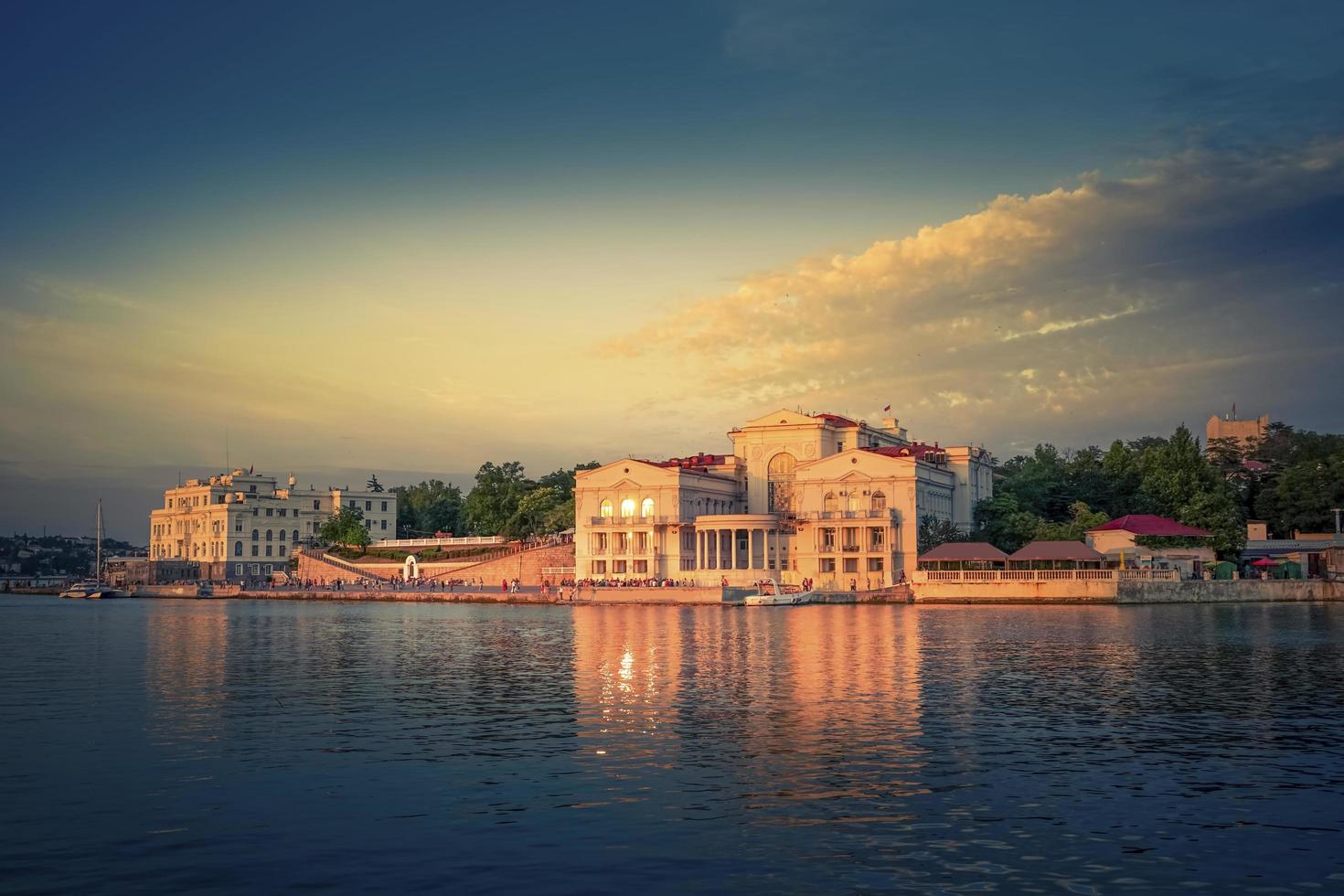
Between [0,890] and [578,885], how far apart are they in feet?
18.3

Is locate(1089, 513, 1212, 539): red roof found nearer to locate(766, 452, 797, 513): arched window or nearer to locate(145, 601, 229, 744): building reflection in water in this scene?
locate(766, 452, 797, 513): arched window

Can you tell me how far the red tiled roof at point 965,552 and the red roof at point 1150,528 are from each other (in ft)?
28.7

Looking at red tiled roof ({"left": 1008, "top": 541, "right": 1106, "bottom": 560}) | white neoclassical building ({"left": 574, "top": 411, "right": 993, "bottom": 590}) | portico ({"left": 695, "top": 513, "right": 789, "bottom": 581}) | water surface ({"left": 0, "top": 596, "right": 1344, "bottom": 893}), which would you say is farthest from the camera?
portico ({"left": 695, "top": 513, "right": 789, "bottom": 581})

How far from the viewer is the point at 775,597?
79875 mm

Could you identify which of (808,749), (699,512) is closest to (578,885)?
(808,749)

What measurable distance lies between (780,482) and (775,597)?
21.6 m

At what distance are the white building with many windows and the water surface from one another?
341ft

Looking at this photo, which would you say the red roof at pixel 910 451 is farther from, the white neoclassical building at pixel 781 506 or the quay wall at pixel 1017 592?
the quay wall at pixel 1017 592

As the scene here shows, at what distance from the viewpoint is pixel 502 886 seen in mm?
12586

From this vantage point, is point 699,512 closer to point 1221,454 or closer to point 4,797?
point 1221,454

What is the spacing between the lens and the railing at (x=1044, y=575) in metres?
74.9

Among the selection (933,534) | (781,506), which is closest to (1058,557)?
(933,534)

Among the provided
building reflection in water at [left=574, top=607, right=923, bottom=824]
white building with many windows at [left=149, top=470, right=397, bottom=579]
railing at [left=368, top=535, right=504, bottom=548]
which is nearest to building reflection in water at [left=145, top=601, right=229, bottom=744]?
building reflection in water at [left=574, top=607, right=923, bottom=824]

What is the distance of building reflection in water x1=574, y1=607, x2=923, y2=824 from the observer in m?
17.0
